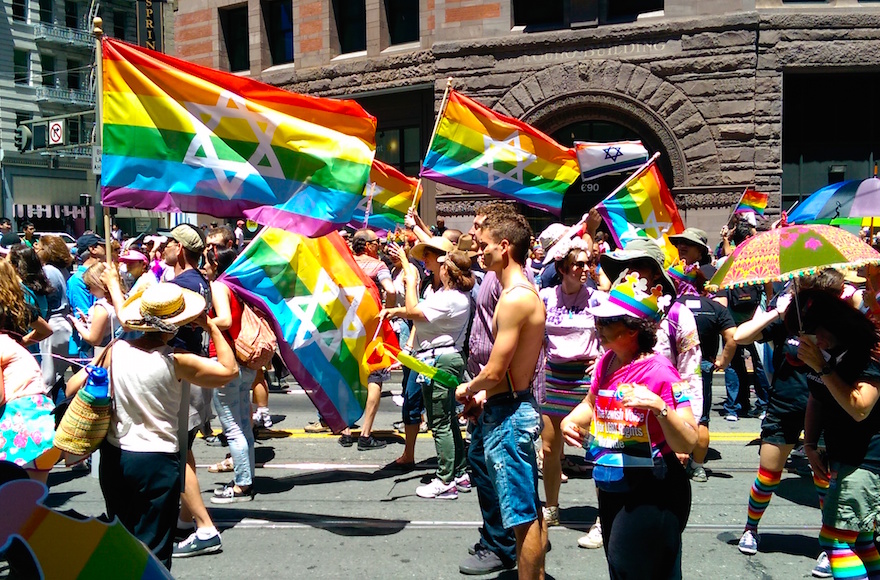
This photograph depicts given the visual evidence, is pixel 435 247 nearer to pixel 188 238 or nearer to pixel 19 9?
pixel 188 238

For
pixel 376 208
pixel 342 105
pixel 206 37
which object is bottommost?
pixel 376 208

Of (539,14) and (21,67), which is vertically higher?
(21,67)

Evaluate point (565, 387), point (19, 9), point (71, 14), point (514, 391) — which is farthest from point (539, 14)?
point (71, 14)

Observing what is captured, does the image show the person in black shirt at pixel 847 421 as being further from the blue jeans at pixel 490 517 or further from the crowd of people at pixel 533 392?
the blue jeans at pixel 490 517

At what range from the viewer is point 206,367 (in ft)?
14.5

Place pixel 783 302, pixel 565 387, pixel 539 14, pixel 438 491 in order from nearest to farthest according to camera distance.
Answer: pixel 783 302, pixel 565 387, pixel 438 491, pixel 539 14

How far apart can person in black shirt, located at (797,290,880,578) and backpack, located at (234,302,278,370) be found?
12.9 feet

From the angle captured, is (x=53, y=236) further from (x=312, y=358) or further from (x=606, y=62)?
(x=606, y=62)

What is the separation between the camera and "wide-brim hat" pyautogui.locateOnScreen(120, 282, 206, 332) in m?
4.20

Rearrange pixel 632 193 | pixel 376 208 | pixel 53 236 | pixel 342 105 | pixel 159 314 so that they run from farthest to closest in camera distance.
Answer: pixel 376 208, pixel 632 193, pixel 53 236, pixel 342 105, pixel 159 314

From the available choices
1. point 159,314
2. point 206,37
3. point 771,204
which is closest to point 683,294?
point 159,314

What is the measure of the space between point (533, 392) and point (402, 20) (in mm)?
19100

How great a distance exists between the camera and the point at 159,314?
4211 mm

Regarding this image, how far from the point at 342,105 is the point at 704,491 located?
170 inches
